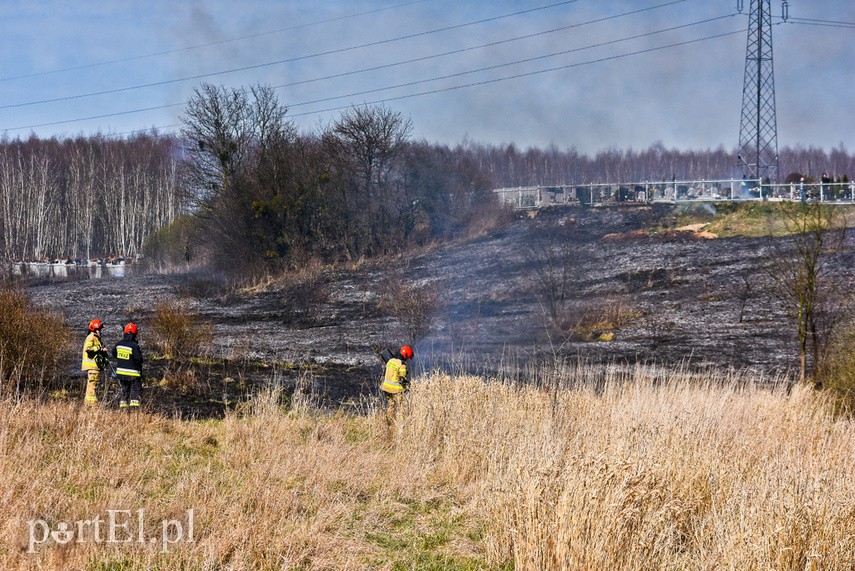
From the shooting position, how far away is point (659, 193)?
5091 centimetres

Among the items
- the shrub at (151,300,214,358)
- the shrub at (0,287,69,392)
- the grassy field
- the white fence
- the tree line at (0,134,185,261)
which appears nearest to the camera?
the grassy field

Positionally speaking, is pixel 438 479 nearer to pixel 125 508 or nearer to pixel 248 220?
pixel 125 508

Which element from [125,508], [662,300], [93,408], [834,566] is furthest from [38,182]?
[834,566]

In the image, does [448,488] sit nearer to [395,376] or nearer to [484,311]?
[395,376]

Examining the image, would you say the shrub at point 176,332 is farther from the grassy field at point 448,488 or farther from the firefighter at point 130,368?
the grassy field at point 448,488

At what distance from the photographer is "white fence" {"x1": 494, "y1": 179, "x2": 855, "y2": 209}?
39.3 m

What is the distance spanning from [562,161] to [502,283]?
63.1 m

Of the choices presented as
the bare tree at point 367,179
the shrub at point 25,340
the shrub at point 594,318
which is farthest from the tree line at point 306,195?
the shrub at point 25,340

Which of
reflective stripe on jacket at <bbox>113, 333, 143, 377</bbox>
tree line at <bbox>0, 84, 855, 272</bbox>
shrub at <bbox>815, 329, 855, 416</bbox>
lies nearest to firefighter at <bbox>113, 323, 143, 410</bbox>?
reflective stripe on jacket at <bbox>113, 333, 143, 377</bbox>

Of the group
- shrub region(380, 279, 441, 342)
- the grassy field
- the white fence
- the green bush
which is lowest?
the grassy field

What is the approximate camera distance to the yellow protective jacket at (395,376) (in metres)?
12.4

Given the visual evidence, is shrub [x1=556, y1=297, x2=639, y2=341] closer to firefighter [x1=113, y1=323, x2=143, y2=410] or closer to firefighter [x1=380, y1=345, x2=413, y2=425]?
firefighter [x1=380, y1=345, x2=413, y2=425]

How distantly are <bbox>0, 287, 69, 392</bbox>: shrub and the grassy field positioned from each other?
4.96 metres

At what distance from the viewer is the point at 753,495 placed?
257 inches
